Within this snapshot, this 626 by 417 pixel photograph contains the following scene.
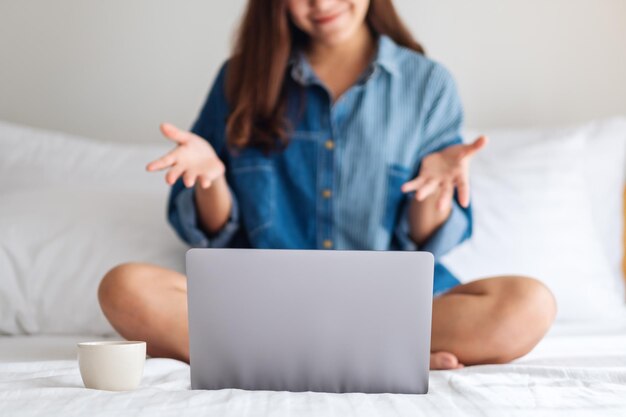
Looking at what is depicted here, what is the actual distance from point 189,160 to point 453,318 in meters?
0.46

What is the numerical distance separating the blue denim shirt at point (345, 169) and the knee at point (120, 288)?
0.29 metres

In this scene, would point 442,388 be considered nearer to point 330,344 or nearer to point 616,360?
point 330,344

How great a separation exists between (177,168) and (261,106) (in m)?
0.32

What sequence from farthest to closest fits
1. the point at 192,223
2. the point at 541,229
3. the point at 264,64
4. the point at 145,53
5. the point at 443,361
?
the point at 145,53 → the point at 541,229 → the point at 264,64 → the point at 192,223 → the point at 443,361

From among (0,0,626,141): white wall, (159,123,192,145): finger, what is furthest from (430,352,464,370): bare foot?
(0,0,626,141): white wall

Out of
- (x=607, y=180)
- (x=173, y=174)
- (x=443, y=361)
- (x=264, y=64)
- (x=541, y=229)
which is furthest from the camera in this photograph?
(x=607, y=180)

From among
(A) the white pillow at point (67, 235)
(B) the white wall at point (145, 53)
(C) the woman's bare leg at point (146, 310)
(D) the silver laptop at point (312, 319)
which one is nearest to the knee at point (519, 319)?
(D) the silver laptop at point (312, 319)

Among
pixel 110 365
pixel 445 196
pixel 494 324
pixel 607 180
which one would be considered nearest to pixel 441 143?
pixel 445 196

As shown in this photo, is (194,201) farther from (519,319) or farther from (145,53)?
(145,53)

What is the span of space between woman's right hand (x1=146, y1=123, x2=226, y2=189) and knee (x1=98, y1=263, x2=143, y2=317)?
0.14 m

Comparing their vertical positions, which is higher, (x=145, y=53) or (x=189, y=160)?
(x=145, y=53)

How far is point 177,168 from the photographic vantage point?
4.07 ft

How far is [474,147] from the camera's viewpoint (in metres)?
1.24

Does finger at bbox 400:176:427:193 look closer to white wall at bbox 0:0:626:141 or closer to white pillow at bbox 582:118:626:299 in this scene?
white pillow at bbox 582:118:626:299
